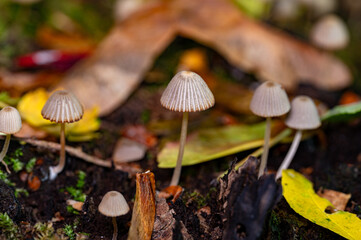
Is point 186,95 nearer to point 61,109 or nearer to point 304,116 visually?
point 61,109

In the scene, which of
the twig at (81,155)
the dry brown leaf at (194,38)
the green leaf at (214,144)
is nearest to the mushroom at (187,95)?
the green leaf at (214,144)

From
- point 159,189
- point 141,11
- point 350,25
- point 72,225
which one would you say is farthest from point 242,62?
point 350,25

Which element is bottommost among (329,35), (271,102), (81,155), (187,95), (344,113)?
(81,155)

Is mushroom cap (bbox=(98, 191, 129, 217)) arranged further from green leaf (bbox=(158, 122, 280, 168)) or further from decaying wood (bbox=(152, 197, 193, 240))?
green leaf (bbox=(158, 122, 280, 168))

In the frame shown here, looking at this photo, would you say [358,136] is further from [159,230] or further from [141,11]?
[141,11]

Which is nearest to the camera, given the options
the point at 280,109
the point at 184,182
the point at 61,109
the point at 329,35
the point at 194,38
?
the point at 61,109

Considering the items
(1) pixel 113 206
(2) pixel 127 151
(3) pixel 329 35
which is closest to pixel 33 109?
(2) pixel 127 151

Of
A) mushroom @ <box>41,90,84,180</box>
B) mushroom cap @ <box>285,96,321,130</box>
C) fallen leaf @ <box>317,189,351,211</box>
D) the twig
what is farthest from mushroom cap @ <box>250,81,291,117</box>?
mushroom @ <box>41,90,84,180</box>
